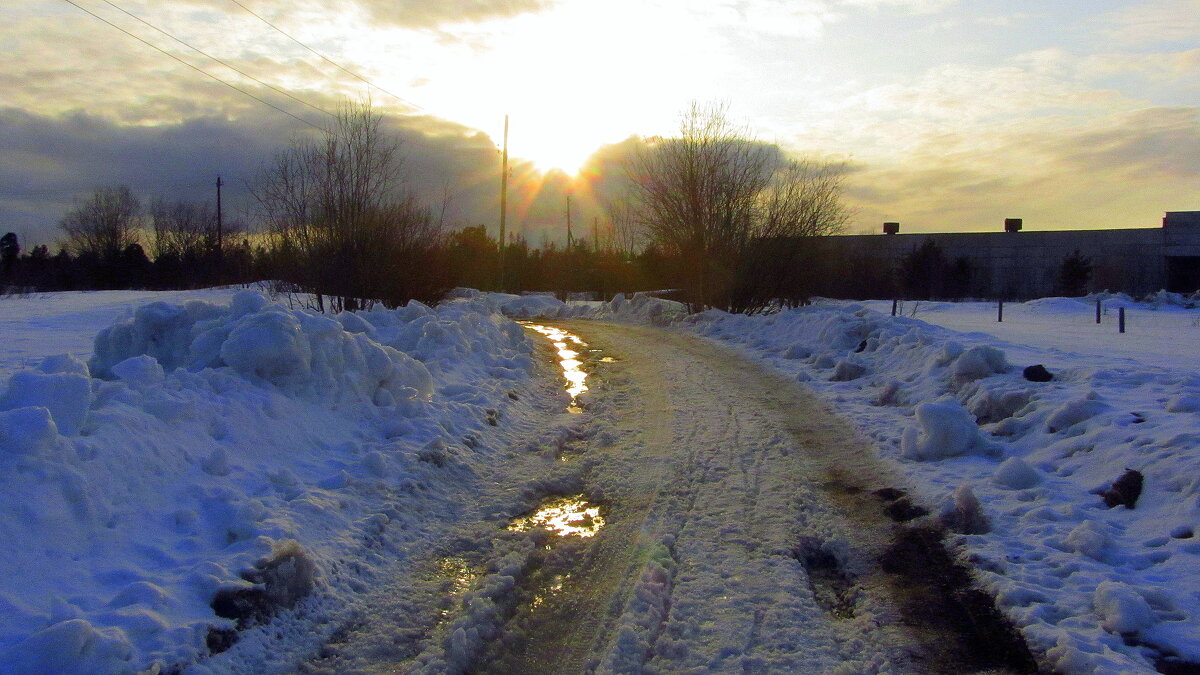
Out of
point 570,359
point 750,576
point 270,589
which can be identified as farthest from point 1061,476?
point 570,359

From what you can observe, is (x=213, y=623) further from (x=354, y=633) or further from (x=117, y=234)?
(x=117, y=234)

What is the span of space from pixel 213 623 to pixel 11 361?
8382mm

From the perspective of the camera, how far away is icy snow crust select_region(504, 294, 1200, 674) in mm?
3994

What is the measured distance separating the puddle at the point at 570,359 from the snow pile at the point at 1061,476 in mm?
3676

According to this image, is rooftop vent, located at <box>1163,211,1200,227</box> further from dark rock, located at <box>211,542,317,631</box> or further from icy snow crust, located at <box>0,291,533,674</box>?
dark rock, located at <box>211,542,317,631</box>

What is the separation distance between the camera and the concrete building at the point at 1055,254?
4753 centimetres

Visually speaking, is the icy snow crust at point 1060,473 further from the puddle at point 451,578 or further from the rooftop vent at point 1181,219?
the rooftop vent at point 1181,219

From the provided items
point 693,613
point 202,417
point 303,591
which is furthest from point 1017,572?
point 202,417

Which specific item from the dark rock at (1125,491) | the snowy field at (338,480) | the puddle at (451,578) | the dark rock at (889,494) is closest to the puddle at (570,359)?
the snowy field at (338,480)

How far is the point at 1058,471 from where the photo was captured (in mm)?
6512

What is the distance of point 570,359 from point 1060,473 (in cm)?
1028

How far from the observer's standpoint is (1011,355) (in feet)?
36.1

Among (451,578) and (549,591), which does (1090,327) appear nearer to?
(549,591)

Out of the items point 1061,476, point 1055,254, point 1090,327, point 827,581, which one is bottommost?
point 827,581
